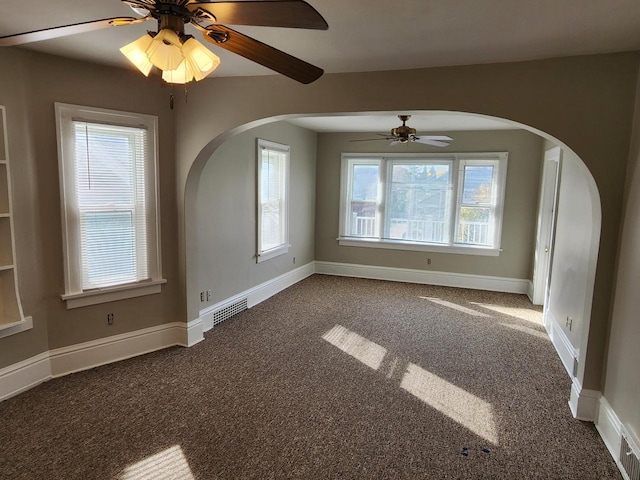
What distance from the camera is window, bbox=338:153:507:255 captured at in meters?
6.07

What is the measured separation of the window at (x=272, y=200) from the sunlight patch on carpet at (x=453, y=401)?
269 cm

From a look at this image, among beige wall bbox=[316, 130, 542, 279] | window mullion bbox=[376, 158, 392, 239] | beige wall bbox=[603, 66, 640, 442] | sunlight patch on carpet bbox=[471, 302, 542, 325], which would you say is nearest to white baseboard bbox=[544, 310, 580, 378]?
sunlight patch on carpet bbox=[471, 302, 542, 325]

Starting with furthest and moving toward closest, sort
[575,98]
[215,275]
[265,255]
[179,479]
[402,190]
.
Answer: [402,190] → [265,255] → [215,275] → [575,98] → [179,479]

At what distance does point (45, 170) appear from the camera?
297 centimetres

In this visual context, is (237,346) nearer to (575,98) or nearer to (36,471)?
(36,471)

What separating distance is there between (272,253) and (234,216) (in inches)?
42.7

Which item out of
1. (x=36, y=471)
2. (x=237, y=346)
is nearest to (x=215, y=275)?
(x=237, y=346)

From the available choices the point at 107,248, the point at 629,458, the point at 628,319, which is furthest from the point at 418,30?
the point at 107,248

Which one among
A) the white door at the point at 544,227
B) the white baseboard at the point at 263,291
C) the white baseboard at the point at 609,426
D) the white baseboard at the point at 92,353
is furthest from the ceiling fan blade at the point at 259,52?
the white door at the point at 544,227

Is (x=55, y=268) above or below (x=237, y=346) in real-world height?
above

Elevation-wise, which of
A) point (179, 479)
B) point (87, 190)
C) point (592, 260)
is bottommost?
point (179, 479)

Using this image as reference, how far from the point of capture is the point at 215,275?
4402mm

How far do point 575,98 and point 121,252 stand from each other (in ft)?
12.1

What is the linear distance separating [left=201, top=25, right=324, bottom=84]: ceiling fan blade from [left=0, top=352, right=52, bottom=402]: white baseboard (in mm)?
2851
